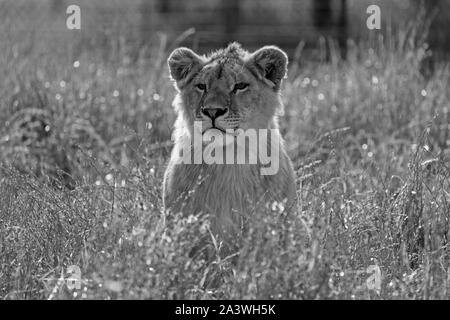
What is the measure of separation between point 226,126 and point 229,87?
20 centimetres

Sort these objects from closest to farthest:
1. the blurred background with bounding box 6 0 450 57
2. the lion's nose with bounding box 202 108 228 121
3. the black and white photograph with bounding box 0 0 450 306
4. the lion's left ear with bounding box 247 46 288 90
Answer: the black and white photograph with bounding box 0 0 450 306
the lion's nose with bounding box 202 108 228 121
the lion's left ear with bounding box 247 46 288 90
the blurred background with bounding box 6 0 450 57

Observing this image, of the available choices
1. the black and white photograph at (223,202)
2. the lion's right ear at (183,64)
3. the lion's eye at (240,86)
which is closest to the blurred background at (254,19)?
the black and white photograph at (223,202)

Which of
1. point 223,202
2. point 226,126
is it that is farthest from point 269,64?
point 223,202

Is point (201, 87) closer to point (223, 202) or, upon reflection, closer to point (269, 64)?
point (269, 64)

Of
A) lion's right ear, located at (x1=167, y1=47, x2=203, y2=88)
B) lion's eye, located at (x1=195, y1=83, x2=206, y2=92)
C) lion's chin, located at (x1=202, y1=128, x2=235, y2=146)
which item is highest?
lion's right ear, located at (x1=167, y1=47, x2=203, y2=88)

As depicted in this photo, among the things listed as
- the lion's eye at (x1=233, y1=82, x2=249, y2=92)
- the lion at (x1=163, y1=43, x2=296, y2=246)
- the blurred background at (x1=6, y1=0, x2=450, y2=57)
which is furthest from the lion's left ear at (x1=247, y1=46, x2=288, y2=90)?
the blurred background at (x1=6, y1=0, x2=450, y2=57)

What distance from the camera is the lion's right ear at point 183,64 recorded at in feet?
13.4

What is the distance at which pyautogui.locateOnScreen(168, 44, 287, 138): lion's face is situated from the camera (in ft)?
12.6

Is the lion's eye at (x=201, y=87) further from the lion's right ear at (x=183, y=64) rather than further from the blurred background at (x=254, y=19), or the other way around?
the blurred background at (x=254, y=19)

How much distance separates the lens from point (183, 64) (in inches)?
163

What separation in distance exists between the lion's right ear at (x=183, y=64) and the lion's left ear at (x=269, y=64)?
24 cm

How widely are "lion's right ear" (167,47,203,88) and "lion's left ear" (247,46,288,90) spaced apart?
0.79 feet

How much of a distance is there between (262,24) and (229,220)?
440 inches

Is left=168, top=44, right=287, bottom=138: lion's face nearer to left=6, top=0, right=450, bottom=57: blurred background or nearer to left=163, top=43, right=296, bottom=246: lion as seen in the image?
left=163, top=43, right=296, bottom=246: lion
